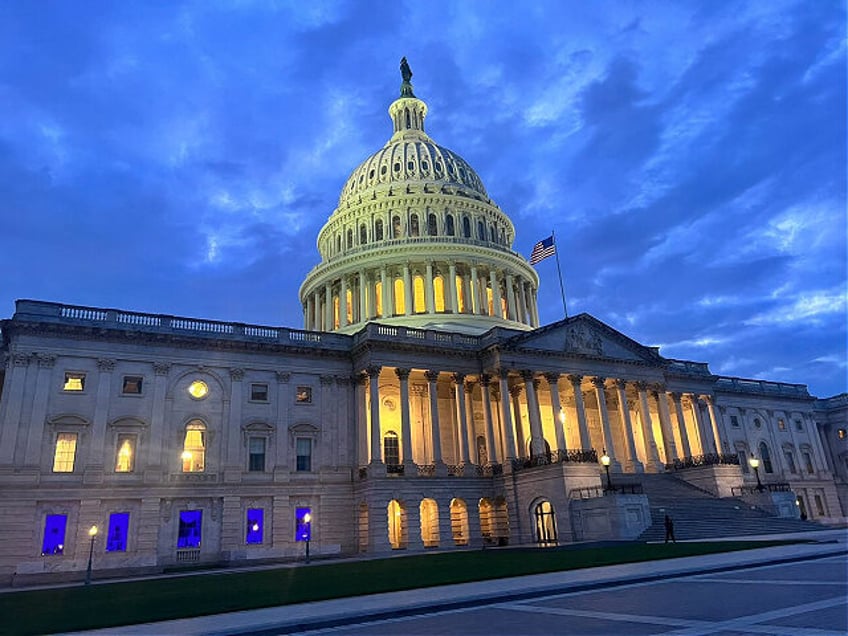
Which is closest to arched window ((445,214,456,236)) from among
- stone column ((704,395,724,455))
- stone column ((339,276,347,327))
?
stone column ((339,276,347,327))

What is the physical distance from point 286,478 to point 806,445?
64.8 metres

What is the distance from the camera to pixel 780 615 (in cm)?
1011

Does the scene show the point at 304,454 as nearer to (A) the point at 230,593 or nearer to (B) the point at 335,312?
(A) the point at 230,593

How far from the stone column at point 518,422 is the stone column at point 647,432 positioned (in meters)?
11.7

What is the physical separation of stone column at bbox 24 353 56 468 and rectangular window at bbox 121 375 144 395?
441cm

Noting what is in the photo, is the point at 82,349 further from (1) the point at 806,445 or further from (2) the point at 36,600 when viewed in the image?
(1) the point at 806,445

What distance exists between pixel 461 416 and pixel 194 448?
811 inches

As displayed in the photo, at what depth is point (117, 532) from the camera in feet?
126

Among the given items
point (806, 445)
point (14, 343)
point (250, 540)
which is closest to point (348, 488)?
point (250, 540)

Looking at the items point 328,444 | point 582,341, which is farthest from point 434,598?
point 582,341

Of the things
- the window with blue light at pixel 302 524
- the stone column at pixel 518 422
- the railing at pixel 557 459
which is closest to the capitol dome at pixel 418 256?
the stone column at pixel 518 422

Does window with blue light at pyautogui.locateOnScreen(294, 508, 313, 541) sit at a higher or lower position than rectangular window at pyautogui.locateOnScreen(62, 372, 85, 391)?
lower

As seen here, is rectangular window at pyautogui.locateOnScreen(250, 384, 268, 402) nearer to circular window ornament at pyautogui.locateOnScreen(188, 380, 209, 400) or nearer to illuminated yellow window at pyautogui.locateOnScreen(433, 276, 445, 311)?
circular window ornament at pyautogui.locateOnScreen(188, 380, 209, 400)

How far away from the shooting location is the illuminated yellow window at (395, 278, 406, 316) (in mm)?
68581
